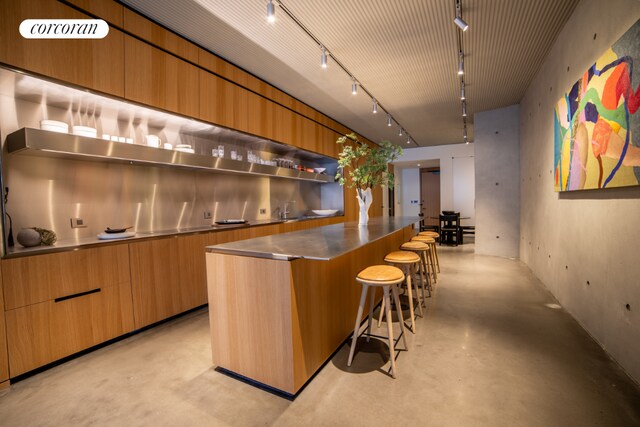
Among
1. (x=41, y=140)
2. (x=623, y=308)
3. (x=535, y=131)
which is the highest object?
(x=535, y=131)

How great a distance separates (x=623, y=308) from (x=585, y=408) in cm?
84

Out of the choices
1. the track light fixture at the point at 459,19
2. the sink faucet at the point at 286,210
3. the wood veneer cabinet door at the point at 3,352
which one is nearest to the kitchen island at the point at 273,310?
the wood veneer cabinet door at the point at 3,352

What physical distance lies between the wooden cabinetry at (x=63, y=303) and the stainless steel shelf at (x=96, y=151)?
2.63 ft

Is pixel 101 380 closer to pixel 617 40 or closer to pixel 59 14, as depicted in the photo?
pixel 59 14

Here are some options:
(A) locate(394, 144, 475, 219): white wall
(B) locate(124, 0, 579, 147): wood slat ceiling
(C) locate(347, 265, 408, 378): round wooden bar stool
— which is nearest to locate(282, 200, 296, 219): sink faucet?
(B) locate(124, 0, 579, 147): wood slat ceiling

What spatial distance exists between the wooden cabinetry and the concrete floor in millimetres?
169

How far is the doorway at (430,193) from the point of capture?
447 inches

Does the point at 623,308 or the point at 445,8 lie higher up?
the point at 445,8

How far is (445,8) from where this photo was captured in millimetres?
2734

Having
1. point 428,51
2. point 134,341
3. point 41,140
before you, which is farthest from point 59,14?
point 428,51

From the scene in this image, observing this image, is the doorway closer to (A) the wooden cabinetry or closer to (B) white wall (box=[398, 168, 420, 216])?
(B) white wall (box=[398, 168, 420, 216])

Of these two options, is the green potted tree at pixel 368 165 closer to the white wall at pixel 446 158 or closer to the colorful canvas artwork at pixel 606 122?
the colorful canvas artwork at pixel 606 122

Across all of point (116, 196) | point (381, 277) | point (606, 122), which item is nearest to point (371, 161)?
point (381, 277)

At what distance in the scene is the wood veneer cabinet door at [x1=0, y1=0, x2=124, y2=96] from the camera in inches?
75.0
